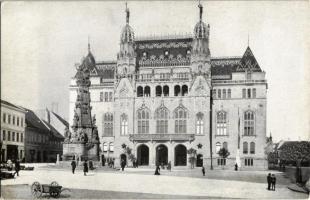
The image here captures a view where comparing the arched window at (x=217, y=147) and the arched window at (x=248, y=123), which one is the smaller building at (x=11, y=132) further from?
the arched window at (x=248, y=123)

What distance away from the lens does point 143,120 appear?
159 feet

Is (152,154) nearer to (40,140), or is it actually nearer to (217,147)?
(217,147)

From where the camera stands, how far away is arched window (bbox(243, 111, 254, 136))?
152 ft

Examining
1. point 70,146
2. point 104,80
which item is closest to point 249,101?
point 104,80

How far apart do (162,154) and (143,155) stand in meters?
1.87

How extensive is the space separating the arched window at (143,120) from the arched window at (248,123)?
9139 millimetres

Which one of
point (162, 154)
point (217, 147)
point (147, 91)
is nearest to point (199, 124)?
point (217, 147)

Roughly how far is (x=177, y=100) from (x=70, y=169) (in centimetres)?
1810

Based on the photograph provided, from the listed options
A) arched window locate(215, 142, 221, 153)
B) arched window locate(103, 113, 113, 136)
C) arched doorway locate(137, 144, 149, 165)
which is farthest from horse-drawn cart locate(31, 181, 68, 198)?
arched doorway locate(137, 144, 149, 165)

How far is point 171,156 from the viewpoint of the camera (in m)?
47.8

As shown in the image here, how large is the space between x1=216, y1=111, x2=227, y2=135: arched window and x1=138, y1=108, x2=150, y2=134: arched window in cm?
660

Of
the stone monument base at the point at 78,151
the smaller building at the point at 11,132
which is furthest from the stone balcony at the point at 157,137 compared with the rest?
the stone monument base at the point at 78,151

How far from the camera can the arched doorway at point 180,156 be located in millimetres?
48656

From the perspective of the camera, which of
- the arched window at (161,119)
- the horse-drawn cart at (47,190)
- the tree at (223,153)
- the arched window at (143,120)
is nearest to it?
the horse-drawn cart at (47,190)
